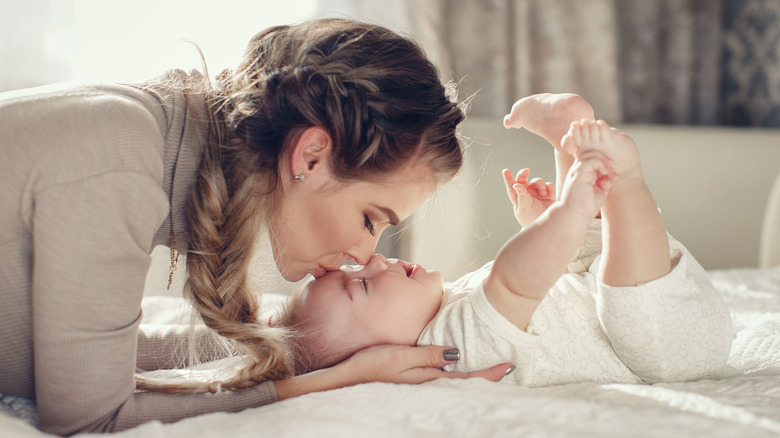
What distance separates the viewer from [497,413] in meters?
0.74

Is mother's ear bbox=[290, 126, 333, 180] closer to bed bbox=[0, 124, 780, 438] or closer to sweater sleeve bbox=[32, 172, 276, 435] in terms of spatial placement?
sweater sleeve bbox=[32, 172, 276, 435]

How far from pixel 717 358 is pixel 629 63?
1921 millimetres

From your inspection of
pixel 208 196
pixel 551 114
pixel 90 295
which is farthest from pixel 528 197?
pixel 90 295

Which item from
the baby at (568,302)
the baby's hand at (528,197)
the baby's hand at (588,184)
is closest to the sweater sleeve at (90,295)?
the baby at (568,302)

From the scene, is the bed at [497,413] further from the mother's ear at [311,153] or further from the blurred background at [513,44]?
the blurred background at [513,44]

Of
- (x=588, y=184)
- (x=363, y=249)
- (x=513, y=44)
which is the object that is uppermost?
(x=513, y=44)

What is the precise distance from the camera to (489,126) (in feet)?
7.41

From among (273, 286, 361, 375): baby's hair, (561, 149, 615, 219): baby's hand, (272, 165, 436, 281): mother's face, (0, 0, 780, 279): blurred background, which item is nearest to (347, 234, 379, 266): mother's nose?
(272, 165, 436, 281): mother's face

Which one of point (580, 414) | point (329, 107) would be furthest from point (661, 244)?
point (329, 107)

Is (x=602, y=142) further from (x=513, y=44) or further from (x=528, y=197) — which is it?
(x=513, y=44)

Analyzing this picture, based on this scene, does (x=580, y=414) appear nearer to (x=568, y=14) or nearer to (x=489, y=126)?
(x=489, y=126)

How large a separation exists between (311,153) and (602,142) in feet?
1.37

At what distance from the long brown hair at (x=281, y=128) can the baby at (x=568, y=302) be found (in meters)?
0.14

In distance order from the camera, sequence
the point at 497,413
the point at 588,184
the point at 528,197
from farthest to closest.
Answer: the point at 528,197 → the point at 588,184 → the point at 497,413
